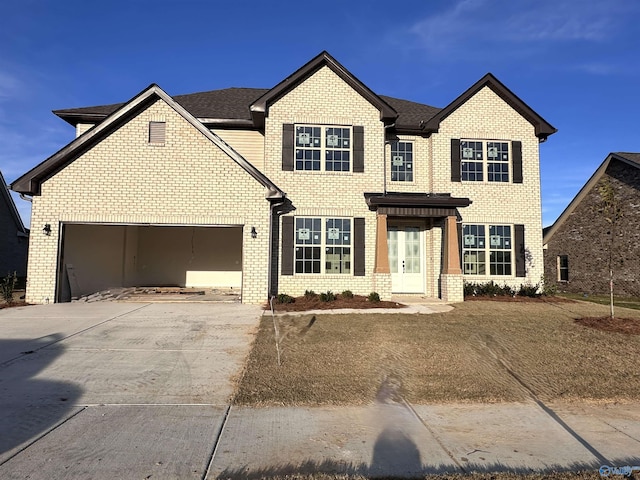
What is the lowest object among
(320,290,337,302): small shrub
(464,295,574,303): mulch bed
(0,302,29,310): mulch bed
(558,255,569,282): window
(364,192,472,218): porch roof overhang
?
(0,302,29,310): mulch bed

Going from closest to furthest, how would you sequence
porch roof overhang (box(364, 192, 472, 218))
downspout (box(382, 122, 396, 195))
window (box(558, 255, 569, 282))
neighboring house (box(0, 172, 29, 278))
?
porch roof overhang (box(364, 192, 472, 218))
downspout (box(382, 122, 396, 195))
neighboring house (box(0, 172, 29, 278))
window (box(558, 255, 569, 282))

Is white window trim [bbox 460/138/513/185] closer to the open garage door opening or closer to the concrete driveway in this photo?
the open garage door opening

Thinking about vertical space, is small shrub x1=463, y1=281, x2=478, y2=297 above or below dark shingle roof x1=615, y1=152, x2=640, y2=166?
below

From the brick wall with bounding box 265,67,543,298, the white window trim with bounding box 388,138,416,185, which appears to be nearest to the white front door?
the brick wall with bounding box 265,67,543,298

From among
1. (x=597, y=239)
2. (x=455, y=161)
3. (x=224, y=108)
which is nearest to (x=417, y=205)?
(x=455, y=161)

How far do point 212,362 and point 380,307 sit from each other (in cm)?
615

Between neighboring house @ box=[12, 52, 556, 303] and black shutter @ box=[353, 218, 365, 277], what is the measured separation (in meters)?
0.03

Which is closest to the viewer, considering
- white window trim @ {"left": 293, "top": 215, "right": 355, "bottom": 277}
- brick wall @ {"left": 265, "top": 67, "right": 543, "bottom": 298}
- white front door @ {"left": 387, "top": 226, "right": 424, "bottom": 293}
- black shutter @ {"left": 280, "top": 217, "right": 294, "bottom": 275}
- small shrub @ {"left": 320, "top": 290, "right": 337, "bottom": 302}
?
small shrub @ {"left": 320, "top": 290, "right": 337, "bottom": 302}

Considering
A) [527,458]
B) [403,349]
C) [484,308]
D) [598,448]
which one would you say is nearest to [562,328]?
[484,308]

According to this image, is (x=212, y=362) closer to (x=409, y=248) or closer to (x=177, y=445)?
(x=177, y=445)

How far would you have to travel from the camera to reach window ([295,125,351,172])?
1391 cm

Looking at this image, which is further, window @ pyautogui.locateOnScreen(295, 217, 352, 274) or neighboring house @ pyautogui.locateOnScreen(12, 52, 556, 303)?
window @ pyautogui.locateOnScreen(295, 217, 352, 274)

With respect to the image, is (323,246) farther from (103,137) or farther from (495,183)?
(103,137)

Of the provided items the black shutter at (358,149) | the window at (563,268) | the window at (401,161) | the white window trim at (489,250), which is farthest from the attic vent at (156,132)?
the window at (563,268)
